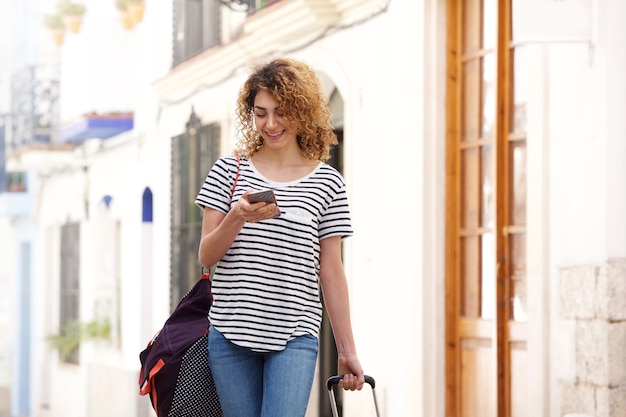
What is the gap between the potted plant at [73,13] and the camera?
2130 cm

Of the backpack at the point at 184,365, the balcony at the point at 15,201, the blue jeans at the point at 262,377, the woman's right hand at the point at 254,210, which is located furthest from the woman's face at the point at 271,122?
the balcony at the point at 15,201

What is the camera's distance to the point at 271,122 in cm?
444

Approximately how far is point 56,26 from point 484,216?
47.5 feet

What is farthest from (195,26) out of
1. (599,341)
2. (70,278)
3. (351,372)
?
(351,372)

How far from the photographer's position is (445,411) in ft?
30.9

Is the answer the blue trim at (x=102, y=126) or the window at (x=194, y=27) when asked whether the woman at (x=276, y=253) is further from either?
the blue trim at (x=102, y=126)

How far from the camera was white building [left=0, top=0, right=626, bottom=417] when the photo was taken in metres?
7.29

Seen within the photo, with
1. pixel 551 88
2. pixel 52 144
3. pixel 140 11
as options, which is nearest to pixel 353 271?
pixel 551 88

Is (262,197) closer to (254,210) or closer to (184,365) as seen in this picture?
(254,210)

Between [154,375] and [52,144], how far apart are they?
1706 cm

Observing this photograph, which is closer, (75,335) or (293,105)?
(293,105)

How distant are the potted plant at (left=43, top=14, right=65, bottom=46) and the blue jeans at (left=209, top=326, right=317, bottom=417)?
18452 mm

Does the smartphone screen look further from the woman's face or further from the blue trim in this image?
the blue trim

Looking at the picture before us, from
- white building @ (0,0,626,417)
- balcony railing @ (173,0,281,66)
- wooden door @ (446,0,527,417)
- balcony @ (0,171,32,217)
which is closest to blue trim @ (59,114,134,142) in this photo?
white building @ (0,0,626,417)
